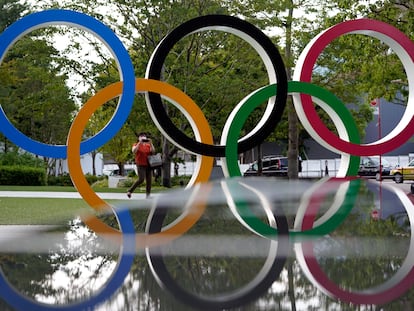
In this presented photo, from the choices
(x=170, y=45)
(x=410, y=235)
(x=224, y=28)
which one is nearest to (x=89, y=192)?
(x=170, y=45)

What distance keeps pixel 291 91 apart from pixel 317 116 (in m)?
0.81

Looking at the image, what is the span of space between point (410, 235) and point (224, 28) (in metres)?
7.80

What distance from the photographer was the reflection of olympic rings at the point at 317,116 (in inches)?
480

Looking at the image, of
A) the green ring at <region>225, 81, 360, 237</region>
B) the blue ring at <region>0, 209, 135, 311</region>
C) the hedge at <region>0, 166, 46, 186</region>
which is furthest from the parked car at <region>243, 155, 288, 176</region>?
the blue ring at <region>0, 209, 135, 311</region>

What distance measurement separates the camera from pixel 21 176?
26.2m

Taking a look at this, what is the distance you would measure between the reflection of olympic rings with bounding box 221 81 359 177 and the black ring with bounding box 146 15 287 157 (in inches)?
7.9

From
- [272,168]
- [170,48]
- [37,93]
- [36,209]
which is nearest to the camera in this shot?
[170,48]

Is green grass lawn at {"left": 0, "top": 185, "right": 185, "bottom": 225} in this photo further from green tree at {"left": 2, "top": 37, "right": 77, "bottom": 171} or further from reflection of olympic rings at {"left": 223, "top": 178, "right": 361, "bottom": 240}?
green tree at {"left": 2, "top": 37, "right": 77, "bottom": 171}

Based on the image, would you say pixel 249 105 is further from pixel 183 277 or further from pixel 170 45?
pixel 183 277

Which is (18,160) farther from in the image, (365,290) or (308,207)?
(365,290)

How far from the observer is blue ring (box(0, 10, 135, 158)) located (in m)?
11.2

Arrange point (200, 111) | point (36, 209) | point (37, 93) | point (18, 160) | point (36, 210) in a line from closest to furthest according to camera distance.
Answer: point (200, 111)
point (36, 210)
point (36, 209)
point (37, 93)
point (18, 160)

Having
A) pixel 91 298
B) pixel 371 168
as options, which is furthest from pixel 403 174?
pixel 91 298

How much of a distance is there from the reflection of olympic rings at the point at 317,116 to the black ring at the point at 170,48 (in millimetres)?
494
